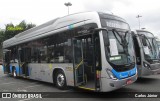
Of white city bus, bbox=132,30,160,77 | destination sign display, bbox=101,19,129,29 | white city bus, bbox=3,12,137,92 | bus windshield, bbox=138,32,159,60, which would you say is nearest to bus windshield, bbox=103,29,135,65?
white city bus, bbox=3,12,137,92

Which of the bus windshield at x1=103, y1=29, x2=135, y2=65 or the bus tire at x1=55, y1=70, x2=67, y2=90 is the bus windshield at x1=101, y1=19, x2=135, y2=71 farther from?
the bus tire at x1=55, y1=70, x2=67, y2=90

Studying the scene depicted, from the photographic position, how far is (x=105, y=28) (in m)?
7.13

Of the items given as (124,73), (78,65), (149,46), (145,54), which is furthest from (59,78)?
(149,46)

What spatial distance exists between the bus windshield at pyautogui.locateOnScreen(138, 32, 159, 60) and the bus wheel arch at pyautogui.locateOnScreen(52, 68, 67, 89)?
4.63 m

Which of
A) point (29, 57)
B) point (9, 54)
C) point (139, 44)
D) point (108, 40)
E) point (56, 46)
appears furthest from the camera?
point (9, 54)

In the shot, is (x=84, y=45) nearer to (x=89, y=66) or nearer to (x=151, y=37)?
(x=89, y=66)

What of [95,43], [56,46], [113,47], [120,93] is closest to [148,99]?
[120,93]

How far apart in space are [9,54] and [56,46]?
7.91m

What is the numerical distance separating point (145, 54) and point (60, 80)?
4.79 metres

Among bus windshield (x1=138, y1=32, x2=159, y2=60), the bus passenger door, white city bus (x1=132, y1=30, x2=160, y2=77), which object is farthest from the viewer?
bus windshield (x1=138, y1=32, x2=159, y2=60)

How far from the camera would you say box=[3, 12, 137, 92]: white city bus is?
7.04 m

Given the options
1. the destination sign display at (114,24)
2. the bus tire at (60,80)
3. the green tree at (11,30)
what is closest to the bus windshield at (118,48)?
the destination sign display at (114,24)

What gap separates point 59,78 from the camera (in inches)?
373

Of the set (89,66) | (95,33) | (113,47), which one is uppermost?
(95,33)
